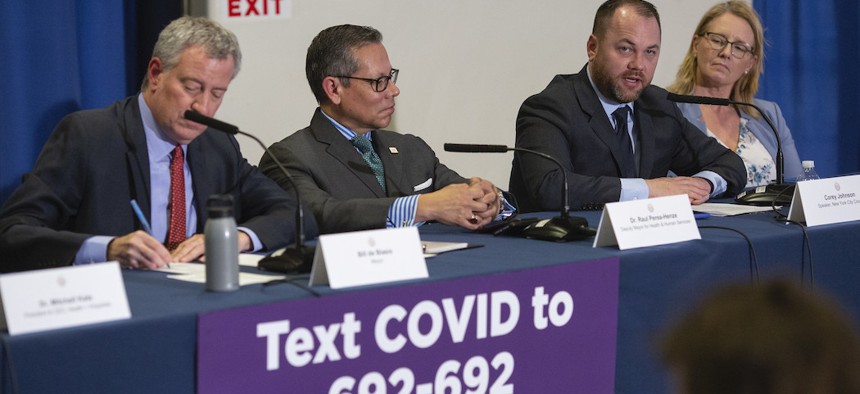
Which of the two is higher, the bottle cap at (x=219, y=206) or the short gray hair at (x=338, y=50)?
the short gray hair at (x=338, y=50)

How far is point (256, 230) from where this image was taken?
7.77ft

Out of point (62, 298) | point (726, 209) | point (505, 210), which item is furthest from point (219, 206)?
point (726, 209)

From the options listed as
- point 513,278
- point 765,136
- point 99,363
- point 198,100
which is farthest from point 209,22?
point 765,136

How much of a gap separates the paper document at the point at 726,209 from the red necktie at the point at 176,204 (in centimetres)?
146

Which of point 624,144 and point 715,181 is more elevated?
point 624,144

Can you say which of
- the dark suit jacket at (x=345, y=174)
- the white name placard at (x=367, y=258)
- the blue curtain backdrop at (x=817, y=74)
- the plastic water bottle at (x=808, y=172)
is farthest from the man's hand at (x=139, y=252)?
the blue curtain backdrop at (x=817, y=74)

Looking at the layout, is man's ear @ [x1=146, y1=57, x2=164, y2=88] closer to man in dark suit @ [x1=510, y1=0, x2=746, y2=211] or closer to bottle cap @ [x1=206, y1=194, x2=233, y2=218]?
bottle cap @ [x1=206, y1=194, x2=233, y2=218]

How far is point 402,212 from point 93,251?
34.0 inches

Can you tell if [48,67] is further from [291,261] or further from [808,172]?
[808,172]

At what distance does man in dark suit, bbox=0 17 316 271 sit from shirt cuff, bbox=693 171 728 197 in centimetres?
146

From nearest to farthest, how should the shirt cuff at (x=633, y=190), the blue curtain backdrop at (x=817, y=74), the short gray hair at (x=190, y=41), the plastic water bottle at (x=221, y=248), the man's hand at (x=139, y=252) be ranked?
the plastic water bottle at (x=221, y=248)
the man's hand at (x=139, y=252)
the short gray hair at (x=190, y=41)
the shirt cuff at (x=633, y=190)
the blue curtain backdrop at (x=817, y=74)

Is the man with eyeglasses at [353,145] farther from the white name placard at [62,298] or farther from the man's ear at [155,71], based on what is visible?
the white name placard at [62,298]

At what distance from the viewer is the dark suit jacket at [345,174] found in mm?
2703

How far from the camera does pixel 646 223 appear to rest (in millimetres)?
2369
